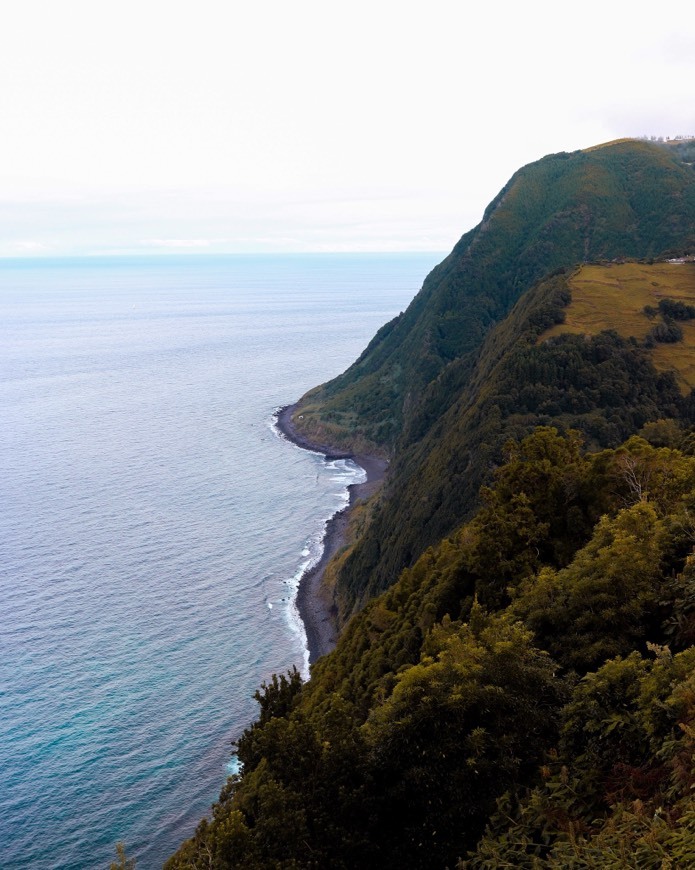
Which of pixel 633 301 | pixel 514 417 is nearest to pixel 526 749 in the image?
pixel 514 417

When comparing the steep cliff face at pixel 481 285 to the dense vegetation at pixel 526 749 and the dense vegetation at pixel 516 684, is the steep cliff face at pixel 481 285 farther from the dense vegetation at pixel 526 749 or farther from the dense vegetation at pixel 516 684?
the dense vegetation at pixel 526 749

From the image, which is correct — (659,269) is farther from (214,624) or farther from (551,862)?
(551,862)

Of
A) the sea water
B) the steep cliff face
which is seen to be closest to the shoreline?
the sea water

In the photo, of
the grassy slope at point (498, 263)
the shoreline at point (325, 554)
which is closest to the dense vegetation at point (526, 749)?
the shoreline at point (325, 554)

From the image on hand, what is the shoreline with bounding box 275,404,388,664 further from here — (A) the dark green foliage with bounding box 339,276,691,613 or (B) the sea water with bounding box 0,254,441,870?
(A) the dark green foliage with bounding box 339,276,691,613

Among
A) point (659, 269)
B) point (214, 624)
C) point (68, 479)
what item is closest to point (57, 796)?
point (214, 624)

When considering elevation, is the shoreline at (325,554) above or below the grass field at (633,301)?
below
